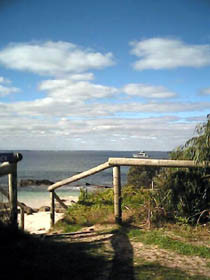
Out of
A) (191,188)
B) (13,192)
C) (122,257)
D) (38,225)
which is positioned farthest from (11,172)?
(38,225)

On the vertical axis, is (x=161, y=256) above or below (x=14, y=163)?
below

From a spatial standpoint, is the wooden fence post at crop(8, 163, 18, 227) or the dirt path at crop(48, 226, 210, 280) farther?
the wooden fence post at crop(8, 163, 18, 227)

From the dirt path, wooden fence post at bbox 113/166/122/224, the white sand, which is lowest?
the white sand

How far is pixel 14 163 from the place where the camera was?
4637mm

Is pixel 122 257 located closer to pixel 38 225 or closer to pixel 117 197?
pixel 117 197

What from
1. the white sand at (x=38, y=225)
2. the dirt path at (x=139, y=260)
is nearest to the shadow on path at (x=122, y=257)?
the dirt path at (x=139, y=260)

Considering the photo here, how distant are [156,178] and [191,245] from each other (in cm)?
186

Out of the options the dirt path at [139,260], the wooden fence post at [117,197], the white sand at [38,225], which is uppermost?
the wooden fence post at [117,197]

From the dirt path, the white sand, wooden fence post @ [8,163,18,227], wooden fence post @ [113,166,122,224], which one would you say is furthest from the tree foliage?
the white sand

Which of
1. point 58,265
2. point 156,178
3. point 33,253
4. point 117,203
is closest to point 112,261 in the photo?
point 58,265

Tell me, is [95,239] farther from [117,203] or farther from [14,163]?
[14,163]

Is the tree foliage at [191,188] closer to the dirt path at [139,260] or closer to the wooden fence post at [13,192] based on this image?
the dirt path at [139,260]

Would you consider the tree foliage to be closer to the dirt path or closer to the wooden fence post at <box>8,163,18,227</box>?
the dirt path

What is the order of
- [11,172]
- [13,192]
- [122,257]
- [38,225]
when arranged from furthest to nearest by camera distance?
[38,225], [13,192], [11,172], [122,257]
